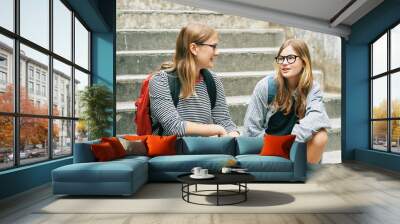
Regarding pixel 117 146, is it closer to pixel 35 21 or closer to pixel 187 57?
pixel 35 21

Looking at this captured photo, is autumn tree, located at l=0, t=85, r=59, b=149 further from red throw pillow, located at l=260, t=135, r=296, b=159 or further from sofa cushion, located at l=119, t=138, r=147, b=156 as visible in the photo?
red throw pillow, located at l=260, t=135, r=296, b=159

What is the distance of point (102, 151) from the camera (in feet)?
17.5

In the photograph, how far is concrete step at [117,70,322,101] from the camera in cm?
837

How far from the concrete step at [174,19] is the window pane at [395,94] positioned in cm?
329

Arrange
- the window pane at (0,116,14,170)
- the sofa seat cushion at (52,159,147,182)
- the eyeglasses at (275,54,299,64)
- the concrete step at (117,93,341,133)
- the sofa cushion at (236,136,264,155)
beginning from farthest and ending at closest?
the concrete step at (117,93,341,133), the eyeglasses at (275,54,299,64), the sofa cushion at (236,136,264,155), the window pane at (0,116,14,170), the sofa seat cushion at (52,159,147,182)

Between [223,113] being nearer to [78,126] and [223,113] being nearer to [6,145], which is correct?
[78,126]

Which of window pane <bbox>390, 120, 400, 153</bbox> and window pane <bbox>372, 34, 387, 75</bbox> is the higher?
window pane <bbox>372, 34, 387, 75</bbox>

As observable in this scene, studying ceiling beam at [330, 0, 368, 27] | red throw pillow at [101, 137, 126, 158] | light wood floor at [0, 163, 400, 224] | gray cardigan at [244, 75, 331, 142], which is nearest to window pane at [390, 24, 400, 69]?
ceiling beam at [330, 0, 368, 27]

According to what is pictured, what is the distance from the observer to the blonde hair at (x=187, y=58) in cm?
742

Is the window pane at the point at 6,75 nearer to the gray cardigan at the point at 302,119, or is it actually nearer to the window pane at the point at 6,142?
the window pane at the point at 6,142

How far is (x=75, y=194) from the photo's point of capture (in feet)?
15.2

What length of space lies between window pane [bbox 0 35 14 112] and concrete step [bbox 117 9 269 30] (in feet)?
15.5

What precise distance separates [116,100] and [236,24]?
3.43 metres

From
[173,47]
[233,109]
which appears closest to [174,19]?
[173,47]
